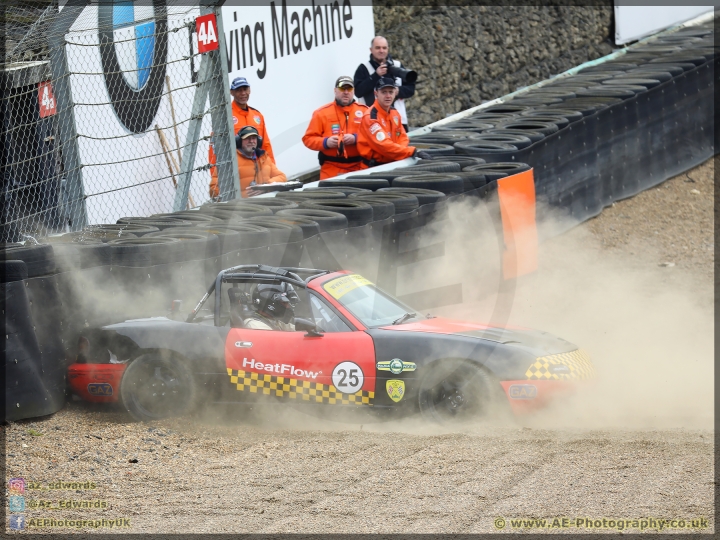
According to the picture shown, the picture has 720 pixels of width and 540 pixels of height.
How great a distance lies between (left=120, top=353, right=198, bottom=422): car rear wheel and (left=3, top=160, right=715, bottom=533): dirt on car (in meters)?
0.13

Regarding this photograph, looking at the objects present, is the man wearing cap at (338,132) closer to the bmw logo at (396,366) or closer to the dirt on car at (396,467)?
the dirt on car at (396,467)

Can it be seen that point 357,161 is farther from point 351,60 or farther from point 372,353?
point 372,353

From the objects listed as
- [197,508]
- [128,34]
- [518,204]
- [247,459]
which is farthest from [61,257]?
[518,204]

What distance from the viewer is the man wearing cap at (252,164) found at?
31.3 ft

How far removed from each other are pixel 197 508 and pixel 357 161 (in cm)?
665

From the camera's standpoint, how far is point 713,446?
17.4 ft

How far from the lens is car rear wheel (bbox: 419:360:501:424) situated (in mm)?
5926

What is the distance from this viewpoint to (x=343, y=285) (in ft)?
21.5

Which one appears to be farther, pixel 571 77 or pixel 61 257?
pixel 571 77

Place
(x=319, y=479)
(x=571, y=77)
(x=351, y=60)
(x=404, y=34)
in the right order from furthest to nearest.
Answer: (x=571, y=77) → (x=404, y=34) → (x=351, y=60) → (x=319, y=479)

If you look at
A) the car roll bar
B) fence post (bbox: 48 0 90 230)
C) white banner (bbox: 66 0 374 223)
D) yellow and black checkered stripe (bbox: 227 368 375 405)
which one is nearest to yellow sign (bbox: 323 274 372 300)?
the car roll bar

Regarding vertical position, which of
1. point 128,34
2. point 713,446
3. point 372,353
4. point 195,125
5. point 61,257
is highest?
point 128,34

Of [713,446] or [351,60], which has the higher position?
[351,60]

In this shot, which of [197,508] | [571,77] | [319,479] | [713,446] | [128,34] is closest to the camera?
[197,508]
